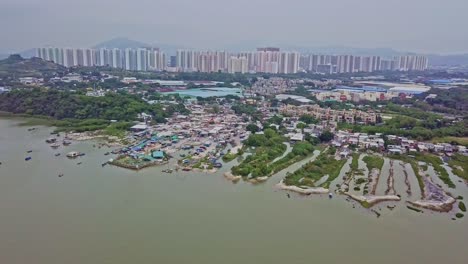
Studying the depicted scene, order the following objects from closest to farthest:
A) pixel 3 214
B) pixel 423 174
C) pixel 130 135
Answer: pixel 3 214 < pixel 423 174 < pixel 130 135

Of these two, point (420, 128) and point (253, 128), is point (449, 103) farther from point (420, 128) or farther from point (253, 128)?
point (253, 128)

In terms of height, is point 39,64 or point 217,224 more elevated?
point 39,64

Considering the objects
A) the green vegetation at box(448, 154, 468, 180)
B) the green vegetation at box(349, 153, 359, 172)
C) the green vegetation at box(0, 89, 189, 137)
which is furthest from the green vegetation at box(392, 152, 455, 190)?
the green vegetation at box(0, 89, 189, 137)

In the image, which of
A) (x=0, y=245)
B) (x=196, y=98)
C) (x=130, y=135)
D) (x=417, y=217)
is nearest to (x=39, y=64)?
(x=196, y=98)

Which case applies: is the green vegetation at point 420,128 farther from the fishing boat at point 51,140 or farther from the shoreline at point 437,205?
the fishing boat at point 51,140

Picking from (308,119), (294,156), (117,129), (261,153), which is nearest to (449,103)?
(308,119)

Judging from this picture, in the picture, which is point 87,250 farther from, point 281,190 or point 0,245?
point 281,190

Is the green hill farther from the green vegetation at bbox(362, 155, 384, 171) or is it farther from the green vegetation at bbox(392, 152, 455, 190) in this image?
the green vegetation at bbox(392, 152, 455, 190)
